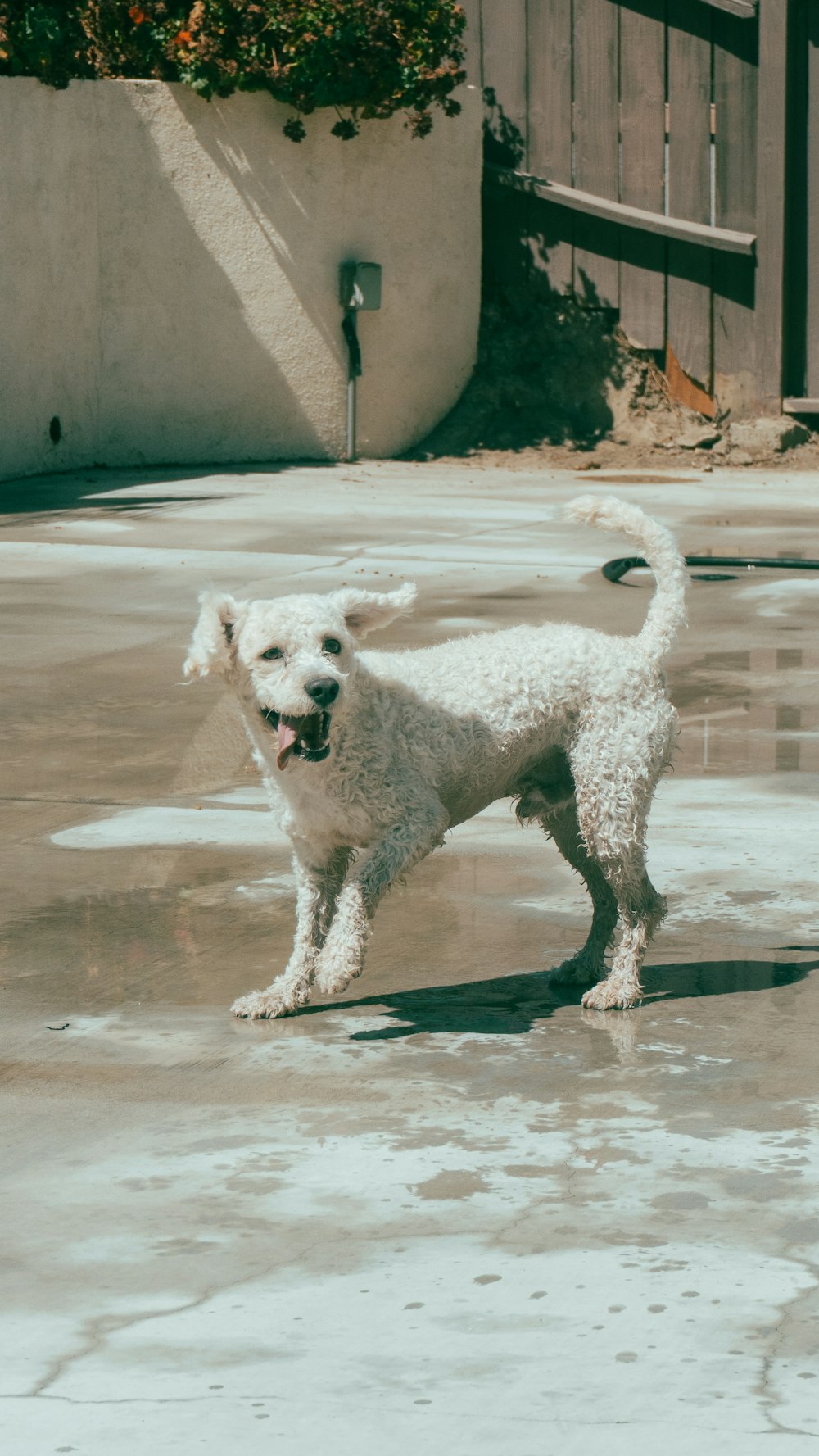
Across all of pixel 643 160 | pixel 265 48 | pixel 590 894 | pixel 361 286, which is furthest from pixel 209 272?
pixel 590 894

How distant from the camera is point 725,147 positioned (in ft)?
59.3

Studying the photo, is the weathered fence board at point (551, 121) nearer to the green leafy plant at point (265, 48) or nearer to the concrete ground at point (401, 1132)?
the green leafy plant at point (265, 48)

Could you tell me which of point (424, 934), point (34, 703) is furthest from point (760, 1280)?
point (34, 703)

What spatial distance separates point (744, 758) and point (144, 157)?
35.8 feet

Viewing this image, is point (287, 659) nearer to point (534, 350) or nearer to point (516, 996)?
point (516, 996)

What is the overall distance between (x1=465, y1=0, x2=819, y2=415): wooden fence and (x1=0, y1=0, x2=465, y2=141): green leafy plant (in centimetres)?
136

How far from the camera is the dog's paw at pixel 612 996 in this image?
516cm

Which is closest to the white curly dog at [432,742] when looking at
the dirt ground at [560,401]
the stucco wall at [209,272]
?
the stucco wall at [209,272]

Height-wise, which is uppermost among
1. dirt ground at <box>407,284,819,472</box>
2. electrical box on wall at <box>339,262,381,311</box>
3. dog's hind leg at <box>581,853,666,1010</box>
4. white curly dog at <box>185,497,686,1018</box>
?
electrical box on wall at <box>339,262,381,311</box>

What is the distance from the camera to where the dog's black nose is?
15.6ft

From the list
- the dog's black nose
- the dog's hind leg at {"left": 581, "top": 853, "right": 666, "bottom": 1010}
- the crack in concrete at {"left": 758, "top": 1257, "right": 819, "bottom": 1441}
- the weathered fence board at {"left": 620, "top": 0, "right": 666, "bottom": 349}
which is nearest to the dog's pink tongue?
the dog's black nose

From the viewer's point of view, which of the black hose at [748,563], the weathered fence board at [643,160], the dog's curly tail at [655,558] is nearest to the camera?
the dog's curly tail at [655,558]

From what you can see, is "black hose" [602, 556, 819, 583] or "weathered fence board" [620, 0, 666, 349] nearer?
"black hose" [602, 556, 819, 583]

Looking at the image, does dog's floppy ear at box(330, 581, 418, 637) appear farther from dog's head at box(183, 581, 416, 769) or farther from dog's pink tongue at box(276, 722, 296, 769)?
dog's pink tongue at box(276, 722, 296, 769)
